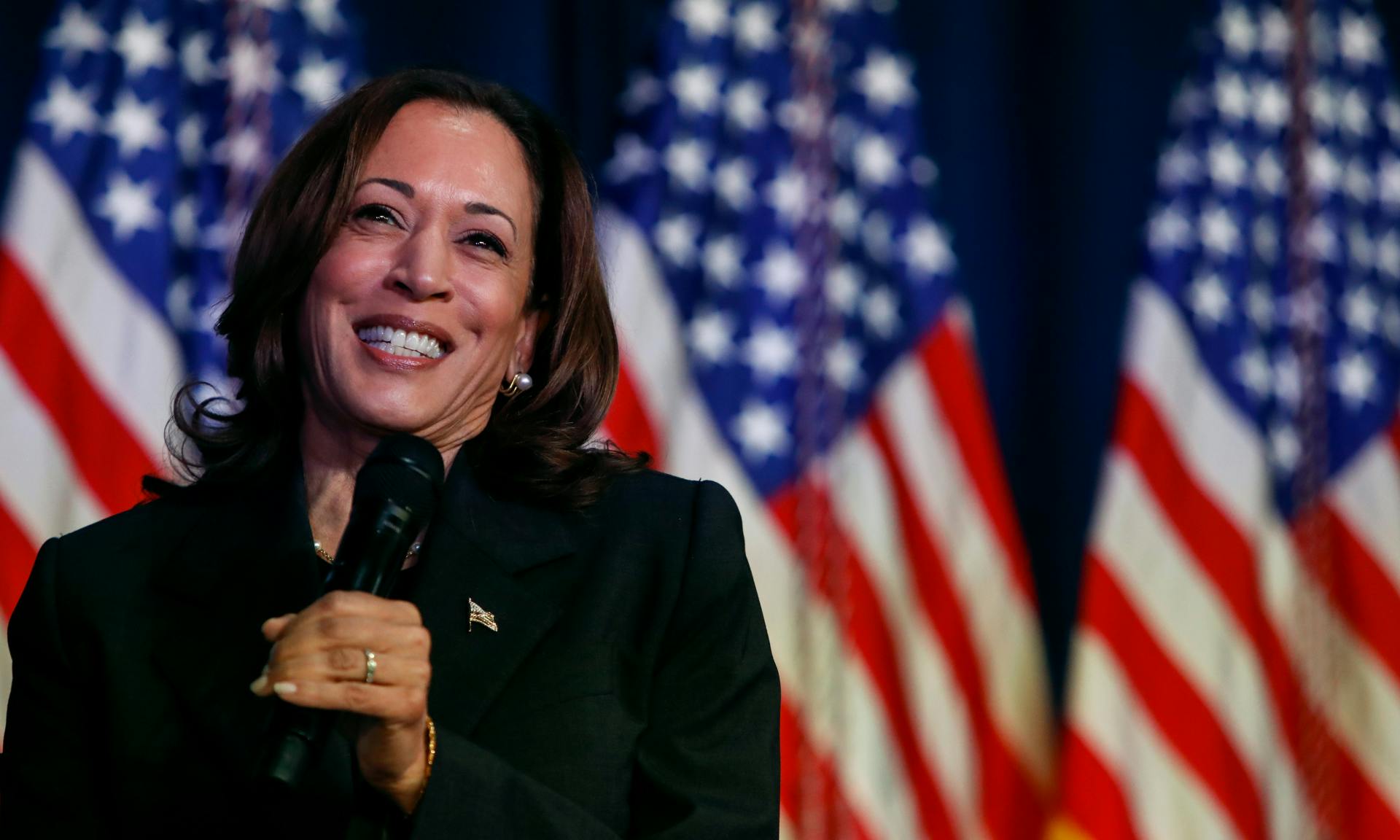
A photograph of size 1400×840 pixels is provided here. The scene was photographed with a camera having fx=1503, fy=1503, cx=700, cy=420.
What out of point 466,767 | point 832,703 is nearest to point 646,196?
point 832,703

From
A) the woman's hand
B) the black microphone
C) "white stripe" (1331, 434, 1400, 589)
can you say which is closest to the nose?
the black microphone

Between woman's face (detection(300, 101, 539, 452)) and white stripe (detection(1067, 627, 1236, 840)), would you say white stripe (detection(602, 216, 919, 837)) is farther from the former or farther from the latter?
woman's face (detection(300, 101, 539, 452))

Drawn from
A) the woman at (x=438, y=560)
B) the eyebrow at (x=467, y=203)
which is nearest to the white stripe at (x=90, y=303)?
the woman at (x=438, y=560)

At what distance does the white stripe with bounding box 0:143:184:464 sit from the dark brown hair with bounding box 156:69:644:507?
1.14 meters

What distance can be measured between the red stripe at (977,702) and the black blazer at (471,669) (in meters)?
1.43

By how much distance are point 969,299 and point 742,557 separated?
1.77 meters

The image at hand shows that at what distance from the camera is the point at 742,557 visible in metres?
1.54

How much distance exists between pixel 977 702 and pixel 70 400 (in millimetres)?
1806

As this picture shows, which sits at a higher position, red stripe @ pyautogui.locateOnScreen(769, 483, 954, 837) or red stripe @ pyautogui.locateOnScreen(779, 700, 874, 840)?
red stripe @ pyautogui.locateOnScreen(769, 483, 954, 837)

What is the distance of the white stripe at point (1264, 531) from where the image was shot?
3004 millimetres

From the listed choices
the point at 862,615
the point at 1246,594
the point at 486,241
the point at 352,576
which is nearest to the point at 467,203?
the point at 486,241

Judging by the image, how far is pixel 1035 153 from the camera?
324 centimetres

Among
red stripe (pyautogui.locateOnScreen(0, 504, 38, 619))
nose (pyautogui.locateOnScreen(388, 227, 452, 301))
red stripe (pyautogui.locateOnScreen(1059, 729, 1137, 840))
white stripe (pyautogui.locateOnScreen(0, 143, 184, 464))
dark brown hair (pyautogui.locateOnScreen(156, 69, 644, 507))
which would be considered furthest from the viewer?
red stripe (pyautogui.locateOnScreen(1059, 729, 1137, 840))

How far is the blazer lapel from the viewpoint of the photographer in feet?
4.51
